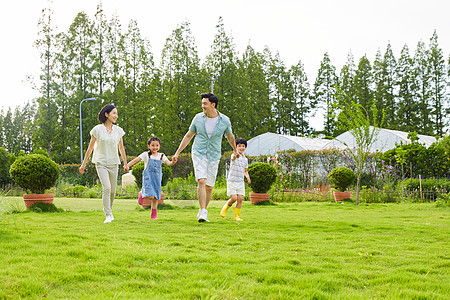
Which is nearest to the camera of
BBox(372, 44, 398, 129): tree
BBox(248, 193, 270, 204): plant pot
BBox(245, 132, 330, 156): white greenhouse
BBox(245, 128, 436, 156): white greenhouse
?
BBox(248, 193, 270, 204): plant pot

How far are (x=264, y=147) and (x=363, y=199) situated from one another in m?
17.2

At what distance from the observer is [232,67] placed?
35438 mm

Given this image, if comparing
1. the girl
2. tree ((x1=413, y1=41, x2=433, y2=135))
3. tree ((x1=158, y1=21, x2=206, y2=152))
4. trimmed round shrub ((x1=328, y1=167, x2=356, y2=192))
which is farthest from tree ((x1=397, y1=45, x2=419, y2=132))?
the girl

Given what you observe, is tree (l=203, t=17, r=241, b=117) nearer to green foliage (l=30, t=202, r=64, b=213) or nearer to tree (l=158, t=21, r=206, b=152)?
tree (l=158, t=21, r=206, b=152)

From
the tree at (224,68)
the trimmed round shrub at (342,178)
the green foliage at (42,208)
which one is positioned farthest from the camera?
the tree at (224,68)

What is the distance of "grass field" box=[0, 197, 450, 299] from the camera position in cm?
252

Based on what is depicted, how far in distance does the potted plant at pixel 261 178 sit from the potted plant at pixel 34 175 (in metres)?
5.11

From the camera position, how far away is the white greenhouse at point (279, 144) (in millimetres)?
28359

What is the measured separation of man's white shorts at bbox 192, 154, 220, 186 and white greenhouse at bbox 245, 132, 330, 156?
21414 mm

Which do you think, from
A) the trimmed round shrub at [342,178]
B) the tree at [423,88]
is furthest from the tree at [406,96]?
the trimmed round shrub at [342,178]

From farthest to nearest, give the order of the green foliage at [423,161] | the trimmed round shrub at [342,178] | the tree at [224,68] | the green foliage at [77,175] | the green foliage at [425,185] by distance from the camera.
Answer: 1. the tree at [224,68]
2. the green foliage at [77,175]
3. the green foliage at [423,161]
4. the green foliage at [425,185]
5. the trimmed round shrub at [342,178]

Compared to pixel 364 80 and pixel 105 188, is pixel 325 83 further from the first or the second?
pixel 105 188

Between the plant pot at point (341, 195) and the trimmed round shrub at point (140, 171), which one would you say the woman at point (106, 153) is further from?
the plant pot at point (341, 195)

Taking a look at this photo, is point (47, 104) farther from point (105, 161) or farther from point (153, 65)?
point (105, 161)
